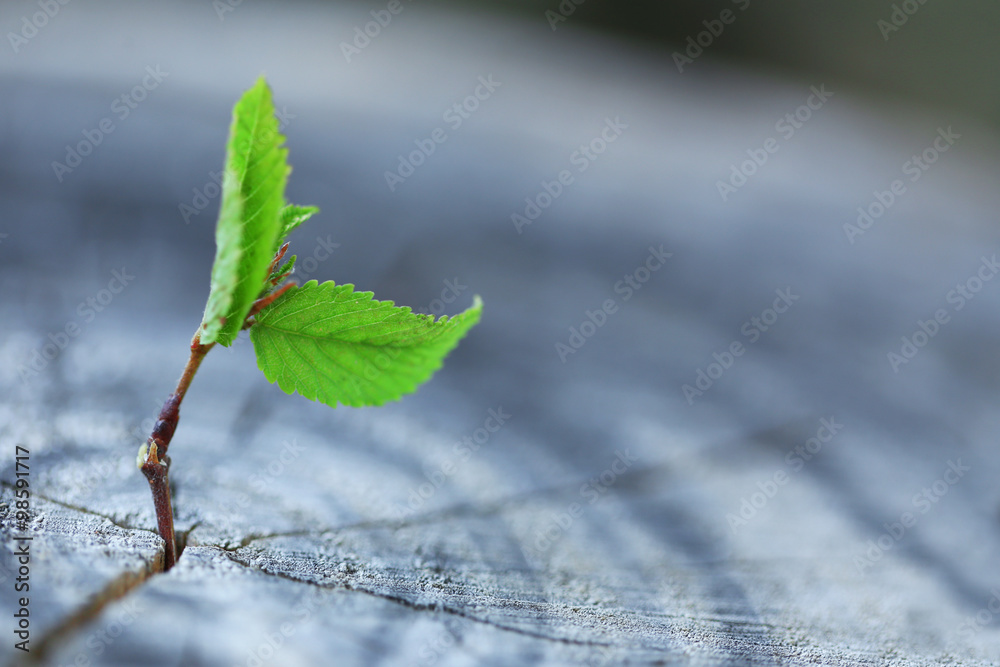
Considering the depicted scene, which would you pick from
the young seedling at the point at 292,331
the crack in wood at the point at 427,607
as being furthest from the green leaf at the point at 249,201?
the crack in wood at the point at 427,607

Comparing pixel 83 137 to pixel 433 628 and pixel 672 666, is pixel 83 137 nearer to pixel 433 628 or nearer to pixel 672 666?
pixel 433 628

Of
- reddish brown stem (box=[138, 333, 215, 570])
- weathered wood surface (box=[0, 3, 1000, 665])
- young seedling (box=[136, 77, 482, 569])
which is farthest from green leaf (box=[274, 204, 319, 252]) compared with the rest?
weathered wood surface (box=[0, 3, 1000, 665])

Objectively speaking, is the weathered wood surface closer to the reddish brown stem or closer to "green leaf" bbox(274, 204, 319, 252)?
the reddish brown stem

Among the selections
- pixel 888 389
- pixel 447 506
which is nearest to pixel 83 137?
pixel 447 506

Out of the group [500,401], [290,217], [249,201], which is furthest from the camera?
[500,401]

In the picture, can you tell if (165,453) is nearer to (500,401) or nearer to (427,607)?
(427,607)

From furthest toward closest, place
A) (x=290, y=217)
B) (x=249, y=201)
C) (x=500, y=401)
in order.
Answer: (x=500, y=401)
(x=290, y=217)
(x=249, y=201)

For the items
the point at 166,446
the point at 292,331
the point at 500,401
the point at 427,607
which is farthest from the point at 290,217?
the point at 500,401
